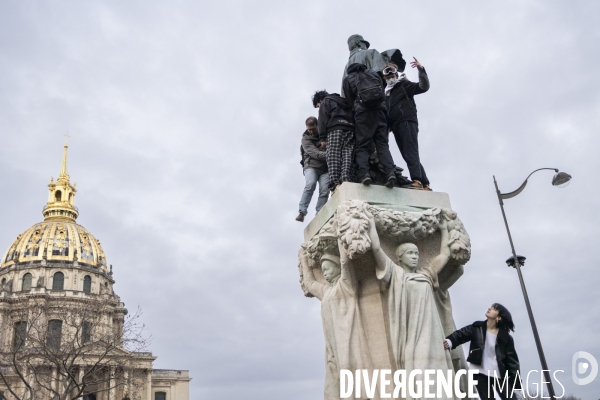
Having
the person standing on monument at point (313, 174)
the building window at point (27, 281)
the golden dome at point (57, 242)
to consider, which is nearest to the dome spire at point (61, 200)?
the golden dome at point (57, 242)

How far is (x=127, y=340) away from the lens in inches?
1138

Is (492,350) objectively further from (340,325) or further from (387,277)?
(340,325)

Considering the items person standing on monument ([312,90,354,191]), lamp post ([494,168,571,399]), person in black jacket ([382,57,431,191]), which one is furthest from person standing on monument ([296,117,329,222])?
lamp post ([494,168,571,399])

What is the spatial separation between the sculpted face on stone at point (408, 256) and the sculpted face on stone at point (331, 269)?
65 cm

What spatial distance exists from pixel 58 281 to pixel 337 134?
276 ft

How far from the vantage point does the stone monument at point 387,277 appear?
16.6 feet

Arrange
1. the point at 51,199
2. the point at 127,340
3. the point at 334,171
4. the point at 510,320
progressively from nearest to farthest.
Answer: the point at 510,320 → the point at 334,171 → the point at 127,340 → the point at 51,199

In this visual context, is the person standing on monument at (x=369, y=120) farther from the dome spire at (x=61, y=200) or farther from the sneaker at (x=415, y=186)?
the dome spire at (x=61, y=200)

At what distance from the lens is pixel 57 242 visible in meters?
84.7

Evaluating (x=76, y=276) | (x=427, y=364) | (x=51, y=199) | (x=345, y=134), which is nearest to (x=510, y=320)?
(x=427, y=364)

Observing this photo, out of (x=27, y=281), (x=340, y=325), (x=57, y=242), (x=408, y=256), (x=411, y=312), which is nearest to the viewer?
(x=411, y=312)

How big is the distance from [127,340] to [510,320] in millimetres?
27085

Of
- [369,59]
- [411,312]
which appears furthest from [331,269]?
[369,59]

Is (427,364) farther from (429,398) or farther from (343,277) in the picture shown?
(343,277)
